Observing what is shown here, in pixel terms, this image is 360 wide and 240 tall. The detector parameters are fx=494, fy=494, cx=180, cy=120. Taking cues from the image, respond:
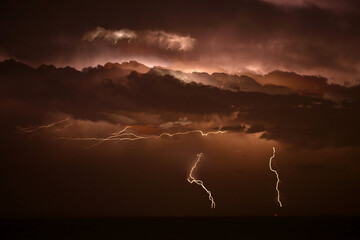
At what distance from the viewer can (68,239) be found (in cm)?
4691

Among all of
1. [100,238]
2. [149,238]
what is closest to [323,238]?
[149,238]

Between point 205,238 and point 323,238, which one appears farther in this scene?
point 323,238

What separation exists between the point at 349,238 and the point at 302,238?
5.94 meters

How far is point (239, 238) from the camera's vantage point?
1853 inches

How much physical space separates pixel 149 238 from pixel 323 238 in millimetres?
17397

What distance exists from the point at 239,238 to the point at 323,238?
8.89 meters

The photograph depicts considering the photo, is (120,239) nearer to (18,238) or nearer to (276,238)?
(18,238)

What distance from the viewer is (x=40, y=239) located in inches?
1783

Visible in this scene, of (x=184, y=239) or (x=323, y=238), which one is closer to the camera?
(x=184, y=239)

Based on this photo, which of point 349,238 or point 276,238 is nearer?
point 276,238

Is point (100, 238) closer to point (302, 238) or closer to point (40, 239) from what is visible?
point (40, 239)

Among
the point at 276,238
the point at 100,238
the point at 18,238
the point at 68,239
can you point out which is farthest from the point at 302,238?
the point at 18,238

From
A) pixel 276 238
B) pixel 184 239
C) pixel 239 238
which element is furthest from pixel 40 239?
pixel 276 238

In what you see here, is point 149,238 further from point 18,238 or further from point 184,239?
point 18,238
